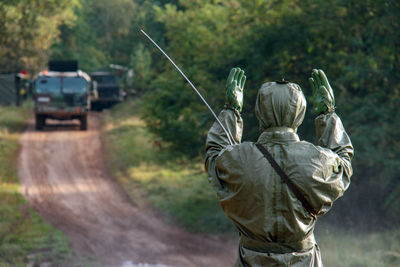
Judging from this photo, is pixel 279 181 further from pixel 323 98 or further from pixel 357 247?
pixel 357 247

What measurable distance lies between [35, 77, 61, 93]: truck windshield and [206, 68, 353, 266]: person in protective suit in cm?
2139

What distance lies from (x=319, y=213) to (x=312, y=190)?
0.19 m

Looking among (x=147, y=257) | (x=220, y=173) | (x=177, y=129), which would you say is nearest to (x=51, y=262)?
(x=147, y=257)

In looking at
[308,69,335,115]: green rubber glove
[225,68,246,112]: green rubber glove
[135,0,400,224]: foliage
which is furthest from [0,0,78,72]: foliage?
[308,69,335,115]: green rubber glove

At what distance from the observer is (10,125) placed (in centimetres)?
2494

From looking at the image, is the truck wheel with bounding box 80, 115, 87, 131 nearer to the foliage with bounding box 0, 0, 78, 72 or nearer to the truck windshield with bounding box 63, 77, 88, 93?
the truck windshield with bounding box 63, 77, 88, 93

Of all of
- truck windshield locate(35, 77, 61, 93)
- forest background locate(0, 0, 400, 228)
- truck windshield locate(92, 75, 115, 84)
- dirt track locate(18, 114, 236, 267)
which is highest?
forest background locate(0, 0, 400, 228)

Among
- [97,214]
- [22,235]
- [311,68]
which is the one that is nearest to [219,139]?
[22,235]

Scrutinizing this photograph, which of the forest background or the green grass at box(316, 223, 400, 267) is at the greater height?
the forest background

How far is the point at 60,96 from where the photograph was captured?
23672mm

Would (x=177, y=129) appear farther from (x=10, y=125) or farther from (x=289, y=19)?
(x=10, y=125)

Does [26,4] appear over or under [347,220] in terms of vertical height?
over

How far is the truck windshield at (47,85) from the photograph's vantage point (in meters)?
23.8

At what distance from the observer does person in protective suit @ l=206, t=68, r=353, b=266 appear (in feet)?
10.1
